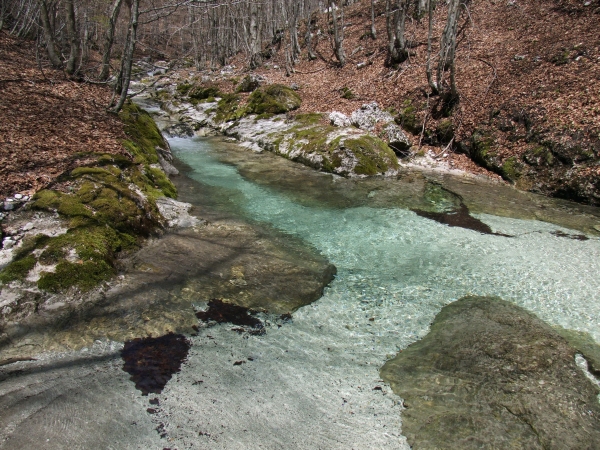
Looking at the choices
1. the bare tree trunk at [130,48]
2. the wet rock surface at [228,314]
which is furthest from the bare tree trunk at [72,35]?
the wet rock surface at [228,314]

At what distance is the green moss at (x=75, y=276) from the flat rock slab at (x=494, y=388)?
3455mm

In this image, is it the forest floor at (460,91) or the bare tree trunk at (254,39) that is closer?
the forest floor at (460,91)

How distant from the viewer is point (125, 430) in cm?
265

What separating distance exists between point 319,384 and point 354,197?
19.4ft

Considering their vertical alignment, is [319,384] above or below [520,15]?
below

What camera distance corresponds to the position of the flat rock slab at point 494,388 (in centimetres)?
281

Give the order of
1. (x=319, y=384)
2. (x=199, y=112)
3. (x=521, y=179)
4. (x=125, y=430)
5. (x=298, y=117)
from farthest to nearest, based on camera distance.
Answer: (x=199, y=112) → (x=298, y=117) → (x=521, y=179) → (x=319, y=384) → (x=125, y=430)

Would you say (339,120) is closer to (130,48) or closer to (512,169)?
(512,169)

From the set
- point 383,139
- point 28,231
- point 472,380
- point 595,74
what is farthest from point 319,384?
point 595,74

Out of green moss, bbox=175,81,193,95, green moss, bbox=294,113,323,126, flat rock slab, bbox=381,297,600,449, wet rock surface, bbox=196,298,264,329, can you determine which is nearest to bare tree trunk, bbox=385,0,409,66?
green moss, bbox=294,113,323,126

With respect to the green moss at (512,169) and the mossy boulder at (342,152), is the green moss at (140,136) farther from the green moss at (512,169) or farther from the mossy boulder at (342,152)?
the green moss at (512,169)

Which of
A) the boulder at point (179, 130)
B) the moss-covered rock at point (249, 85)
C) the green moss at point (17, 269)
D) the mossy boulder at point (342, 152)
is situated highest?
the moss-covered rock at point (249, 85)

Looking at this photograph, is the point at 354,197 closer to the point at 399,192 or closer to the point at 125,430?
the point at 399,192

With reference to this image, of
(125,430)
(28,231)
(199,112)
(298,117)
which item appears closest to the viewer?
(125,430)
